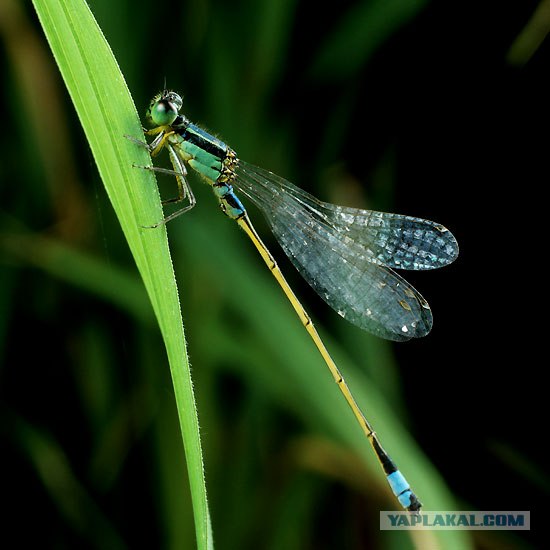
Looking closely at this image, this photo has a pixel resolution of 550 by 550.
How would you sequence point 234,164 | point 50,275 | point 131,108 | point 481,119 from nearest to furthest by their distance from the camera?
1. point 131,108
2. point 234,164
3. point 50,275
4. point 481,119

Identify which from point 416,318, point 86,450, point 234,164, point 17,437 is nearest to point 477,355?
point 416,318

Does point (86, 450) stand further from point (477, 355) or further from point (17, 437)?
point (477, 355)

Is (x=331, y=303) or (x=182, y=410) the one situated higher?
(x=331, y=303)

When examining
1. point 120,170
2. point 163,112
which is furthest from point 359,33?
point 120,170

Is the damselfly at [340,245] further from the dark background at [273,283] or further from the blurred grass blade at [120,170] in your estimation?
the blurred grass blade at [120,170]

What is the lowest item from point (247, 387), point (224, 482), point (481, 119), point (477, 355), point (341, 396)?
point (224, 482)

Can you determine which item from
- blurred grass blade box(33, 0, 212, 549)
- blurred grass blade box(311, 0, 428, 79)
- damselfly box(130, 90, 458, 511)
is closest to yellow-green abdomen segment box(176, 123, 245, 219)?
damselfly box(130, 90, 458, 511)
